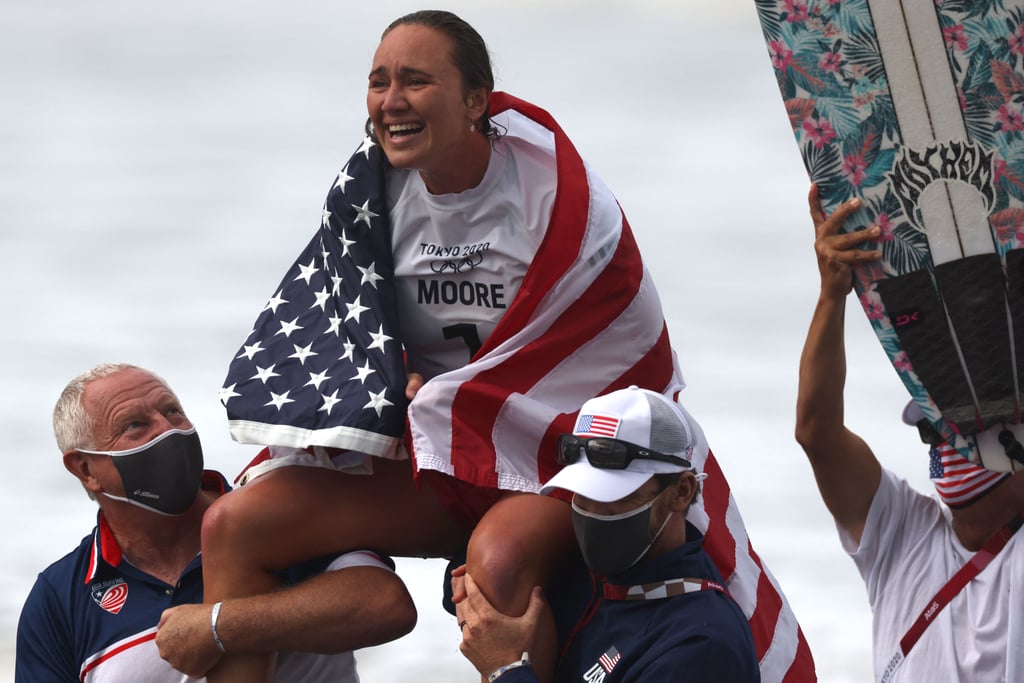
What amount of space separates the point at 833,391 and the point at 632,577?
1050 mm

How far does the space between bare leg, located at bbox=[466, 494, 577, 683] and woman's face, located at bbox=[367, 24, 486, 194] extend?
1001 mm

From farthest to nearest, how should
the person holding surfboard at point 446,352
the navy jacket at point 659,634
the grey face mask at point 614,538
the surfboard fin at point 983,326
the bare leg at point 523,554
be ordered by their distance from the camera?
the person holding surfboard at point 446,352
the surfboard fin at point 983,326
the bare leg at point 523,554
the grey face mask at point 614,538
the navy jacket at point 659,634

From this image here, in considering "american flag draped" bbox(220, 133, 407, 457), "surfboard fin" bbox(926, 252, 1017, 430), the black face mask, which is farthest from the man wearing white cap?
the black face mask

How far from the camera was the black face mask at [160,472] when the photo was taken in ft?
18.9

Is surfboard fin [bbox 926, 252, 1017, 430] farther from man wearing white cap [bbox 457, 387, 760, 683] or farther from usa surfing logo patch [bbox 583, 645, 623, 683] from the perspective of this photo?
usa surfing logo patch [bbox 583, 645, 623, 683]

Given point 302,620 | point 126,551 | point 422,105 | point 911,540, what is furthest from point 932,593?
point 126,551

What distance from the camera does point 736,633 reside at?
468cm

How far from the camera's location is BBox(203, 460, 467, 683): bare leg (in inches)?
205

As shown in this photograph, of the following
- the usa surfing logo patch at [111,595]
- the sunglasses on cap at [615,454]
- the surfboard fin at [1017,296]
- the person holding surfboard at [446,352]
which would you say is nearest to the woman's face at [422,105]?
the person holding surfboard at [446,352]

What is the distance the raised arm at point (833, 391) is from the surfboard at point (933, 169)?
52 mm

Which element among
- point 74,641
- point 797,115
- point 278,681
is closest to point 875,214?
point 797,115

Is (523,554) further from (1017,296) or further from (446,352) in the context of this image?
(1017,296)

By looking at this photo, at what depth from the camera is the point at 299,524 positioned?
522 centimetres

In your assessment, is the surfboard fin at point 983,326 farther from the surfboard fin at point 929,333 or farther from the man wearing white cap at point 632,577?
the man wearing white cap at point 632,577
